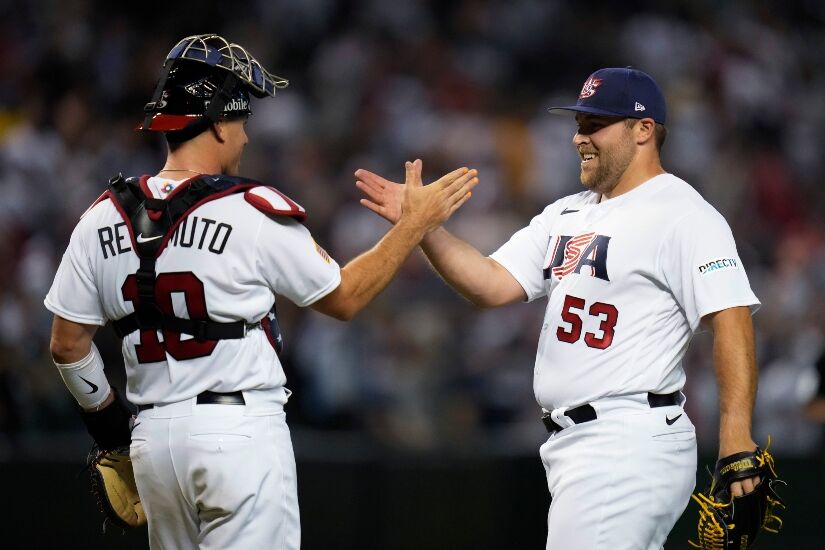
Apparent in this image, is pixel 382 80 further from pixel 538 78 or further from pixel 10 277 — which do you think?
pixel 10 277

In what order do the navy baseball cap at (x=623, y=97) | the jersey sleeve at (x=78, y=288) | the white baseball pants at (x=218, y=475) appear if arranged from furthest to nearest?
the navy baseball cap at (x=623, y=97)
the jersey sleeve at (x=78, y=288)
the white baseball pants at (x=218, y=475)

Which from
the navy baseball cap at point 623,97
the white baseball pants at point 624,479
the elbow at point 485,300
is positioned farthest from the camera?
the elbow at point 485,300

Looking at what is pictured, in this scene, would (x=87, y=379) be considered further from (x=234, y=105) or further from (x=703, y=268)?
(x=703, y=268)

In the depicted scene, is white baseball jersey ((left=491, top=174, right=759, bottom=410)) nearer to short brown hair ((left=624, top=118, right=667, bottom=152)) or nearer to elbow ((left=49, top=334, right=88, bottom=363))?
short brown hair ((left=624, top=118, right=667, bottom=152))

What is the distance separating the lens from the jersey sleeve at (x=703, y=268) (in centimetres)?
423

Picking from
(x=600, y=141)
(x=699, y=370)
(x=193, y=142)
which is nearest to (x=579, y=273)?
(x=600, y=141)

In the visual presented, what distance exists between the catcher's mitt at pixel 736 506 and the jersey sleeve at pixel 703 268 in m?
0.54

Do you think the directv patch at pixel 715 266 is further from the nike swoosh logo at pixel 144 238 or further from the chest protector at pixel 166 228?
the nike swoosh logo at pixel 144 238

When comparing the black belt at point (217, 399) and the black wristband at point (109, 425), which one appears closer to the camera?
the black belt at point (217, 399)

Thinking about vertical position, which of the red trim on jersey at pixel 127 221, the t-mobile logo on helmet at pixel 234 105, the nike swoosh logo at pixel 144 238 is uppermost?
the t-mobile logo on helmet at pixel 234 105

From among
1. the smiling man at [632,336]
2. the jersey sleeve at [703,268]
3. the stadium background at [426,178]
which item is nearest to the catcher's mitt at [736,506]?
the smiling man at [632,336]

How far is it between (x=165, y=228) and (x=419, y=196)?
3.44ft

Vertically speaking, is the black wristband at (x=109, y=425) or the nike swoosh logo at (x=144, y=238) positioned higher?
the nike swoosh logo at (x=144, y=238)

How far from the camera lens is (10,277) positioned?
922 centimetres
